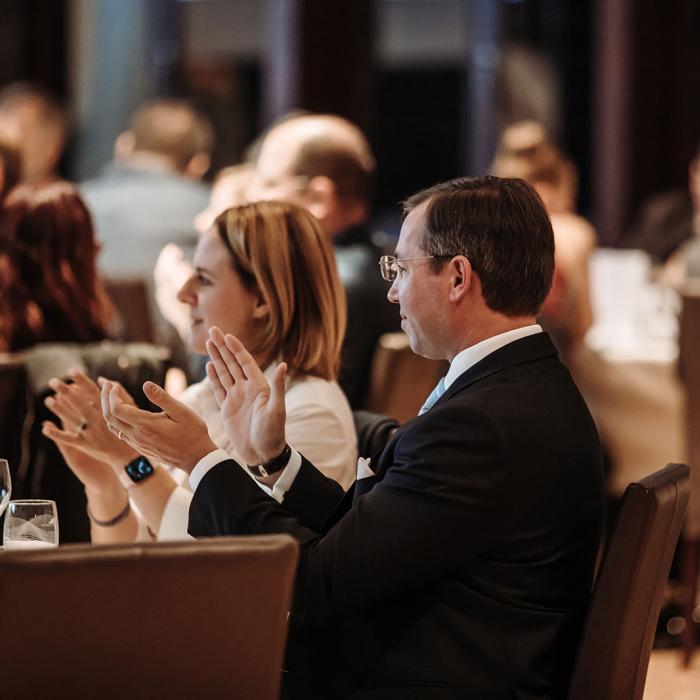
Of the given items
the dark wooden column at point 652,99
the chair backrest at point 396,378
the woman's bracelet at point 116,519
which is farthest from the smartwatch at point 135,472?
the dark wooden column at point 652,99

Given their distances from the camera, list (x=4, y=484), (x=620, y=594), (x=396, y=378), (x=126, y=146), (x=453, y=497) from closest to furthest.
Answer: (x=453, y=497) < (x=620, y=594) < (x=4, y=484) < (x=396, y=378) < (x=126, y=146)

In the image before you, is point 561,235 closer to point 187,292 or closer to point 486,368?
point 187,292

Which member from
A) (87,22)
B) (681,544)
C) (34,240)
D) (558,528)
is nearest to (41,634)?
(558,528)

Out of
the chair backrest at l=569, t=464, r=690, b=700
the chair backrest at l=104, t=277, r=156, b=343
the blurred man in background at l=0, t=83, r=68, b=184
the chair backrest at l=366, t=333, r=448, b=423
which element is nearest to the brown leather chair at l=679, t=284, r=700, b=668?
the chair backrest at l=366, t=333, r=448, b=423

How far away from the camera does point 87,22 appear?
853 centimetres

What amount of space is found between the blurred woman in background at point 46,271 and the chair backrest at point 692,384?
1901mm

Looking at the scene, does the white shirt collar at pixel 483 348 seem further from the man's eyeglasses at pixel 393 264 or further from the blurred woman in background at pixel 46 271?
the blurred woman in background at pixel 46 271

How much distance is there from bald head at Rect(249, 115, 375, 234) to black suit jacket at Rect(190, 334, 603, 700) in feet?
6.89

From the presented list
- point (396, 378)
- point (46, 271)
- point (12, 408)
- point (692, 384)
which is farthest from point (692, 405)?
point (12, 408)

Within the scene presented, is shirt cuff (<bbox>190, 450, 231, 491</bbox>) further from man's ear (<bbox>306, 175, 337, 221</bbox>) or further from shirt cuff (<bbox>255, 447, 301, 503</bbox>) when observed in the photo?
man's ear (<bbox>306, 175, 337, 221</bbox>)

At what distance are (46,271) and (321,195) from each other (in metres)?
0.91

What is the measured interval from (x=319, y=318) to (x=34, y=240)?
121 cm

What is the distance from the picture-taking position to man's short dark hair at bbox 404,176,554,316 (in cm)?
194

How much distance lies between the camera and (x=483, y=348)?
6.41 feet
